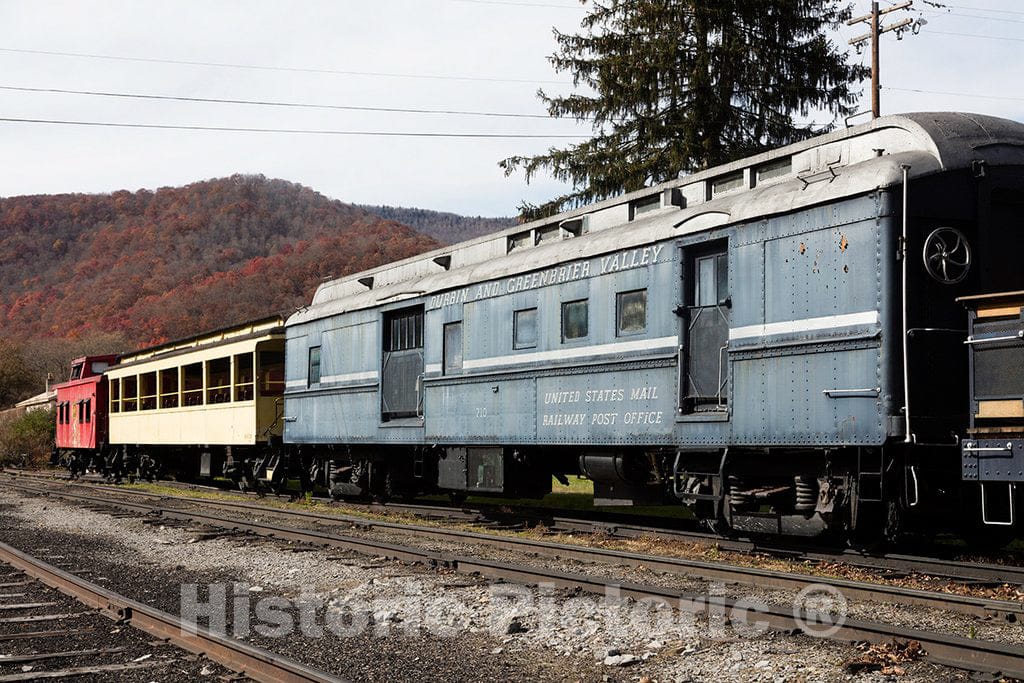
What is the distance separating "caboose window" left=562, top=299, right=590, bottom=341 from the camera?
518 inches

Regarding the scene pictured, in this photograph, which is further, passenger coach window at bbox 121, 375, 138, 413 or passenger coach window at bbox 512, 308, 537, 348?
passenger coach window at bbox 121, 375, 138, 413

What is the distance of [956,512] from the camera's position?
9.90 meters

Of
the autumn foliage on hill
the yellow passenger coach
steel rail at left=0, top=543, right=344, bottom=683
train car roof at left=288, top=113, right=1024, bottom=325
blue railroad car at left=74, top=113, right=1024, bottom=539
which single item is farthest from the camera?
the autumn foliage on hill

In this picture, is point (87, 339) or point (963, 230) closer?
point (963, 230)

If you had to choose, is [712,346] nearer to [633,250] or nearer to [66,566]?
[633,250]

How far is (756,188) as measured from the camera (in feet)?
38.2

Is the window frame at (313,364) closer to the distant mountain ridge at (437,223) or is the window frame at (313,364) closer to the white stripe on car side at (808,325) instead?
the white stripe on car side at (808,325)

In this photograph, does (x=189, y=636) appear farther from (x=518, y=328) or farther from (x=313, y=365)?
(x=313, y=365)

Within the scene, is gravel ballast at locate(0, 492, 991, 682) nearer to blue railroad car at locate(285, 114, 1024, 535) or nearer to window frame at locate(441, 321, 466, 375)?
blue railroad car at locate(285, 114, 1024, 535)

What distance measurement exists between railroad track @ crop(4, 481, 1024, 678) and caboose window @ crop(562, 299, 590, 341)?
2.62 m

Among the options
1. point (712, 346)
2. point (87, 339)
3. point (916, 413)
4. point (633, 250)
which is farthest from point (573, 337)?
point (87, 339)

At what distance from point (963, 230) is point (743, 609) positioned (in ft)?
14.3

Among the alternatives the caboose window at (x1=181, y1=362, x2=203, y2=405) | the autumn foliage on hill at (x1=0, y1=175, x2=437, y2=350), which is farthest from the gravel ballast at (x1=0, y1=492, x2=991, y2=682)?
the autumn foliage on hill at (x1=0, y1=175, x2=437, y2=350)

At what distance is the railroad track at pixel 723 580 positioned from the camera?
20.4 ft
